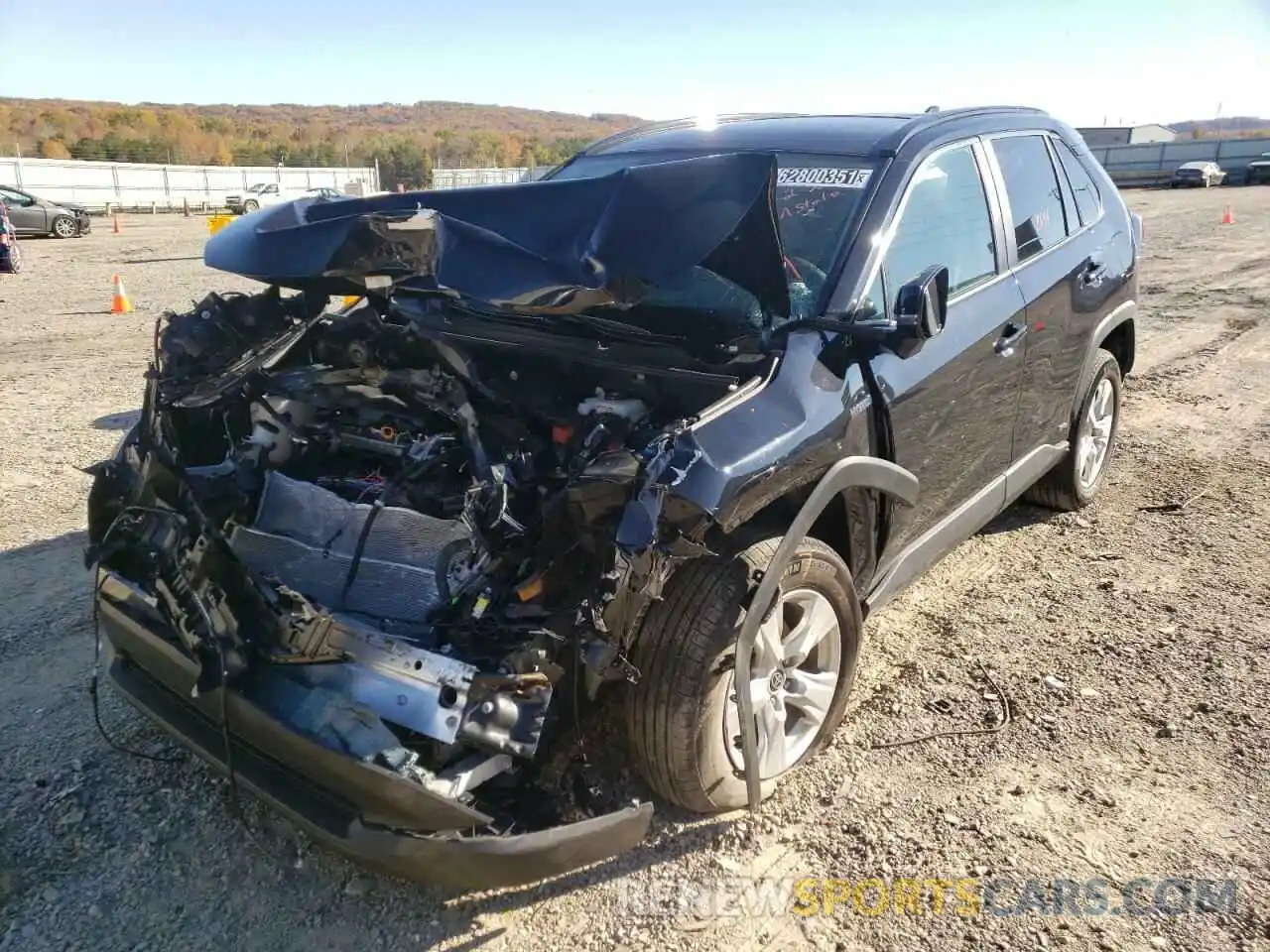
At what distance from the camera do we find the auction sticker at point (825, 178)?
A: 3.28 meters

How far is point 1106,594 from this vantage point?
164 inches

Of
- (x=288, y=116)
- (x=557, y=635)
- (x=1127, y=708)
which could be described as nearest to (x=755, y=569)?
(x=557, y=635)

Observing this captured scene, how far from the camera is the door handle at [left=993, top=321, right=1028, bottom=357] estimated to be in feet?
11.7

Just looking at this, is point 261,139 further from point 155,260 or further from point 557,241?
point 557,241

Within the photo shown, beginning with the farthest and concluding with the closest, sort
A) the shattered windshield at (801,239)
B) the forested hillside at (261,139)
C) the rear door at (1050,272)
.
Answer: the forested hillside at (261,139) < the rear door at (1050,272) < the shattered windshield at (801,239)

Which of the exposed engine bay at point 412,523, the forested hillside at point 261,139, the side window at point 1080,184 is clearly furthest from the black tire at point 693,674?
the forested hillside at point 261,139

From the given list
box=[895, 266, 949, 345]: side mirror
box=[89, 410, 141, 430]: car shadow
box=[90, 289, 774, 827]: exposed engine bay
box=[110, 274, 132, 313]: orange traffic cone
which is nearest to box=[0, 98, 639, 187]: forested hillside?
box=[110, 274, 132, 313]: orange traffic cone

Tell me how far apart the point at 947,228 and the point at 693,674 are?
6.65ft

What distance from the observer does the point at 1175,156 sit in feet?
138

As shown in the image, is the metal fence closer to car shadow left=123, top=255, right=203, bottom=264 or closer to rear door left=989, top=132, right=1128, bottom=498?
car shadow left=123, top=255, right=203, bottom=264

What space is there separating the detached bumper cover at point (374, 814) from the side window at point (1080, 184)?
3.77 metres

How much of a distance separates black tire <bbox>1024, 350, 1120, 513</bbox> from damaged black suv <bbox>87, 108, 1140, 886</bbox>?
0.72 metres

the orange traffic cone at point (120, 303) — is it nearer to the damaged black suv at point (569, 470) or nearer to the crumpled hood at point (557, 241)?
the damaged black suv at point (569, 470)

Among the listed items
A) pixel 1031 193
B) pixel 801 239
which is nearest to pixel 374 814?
pixel 801 239
